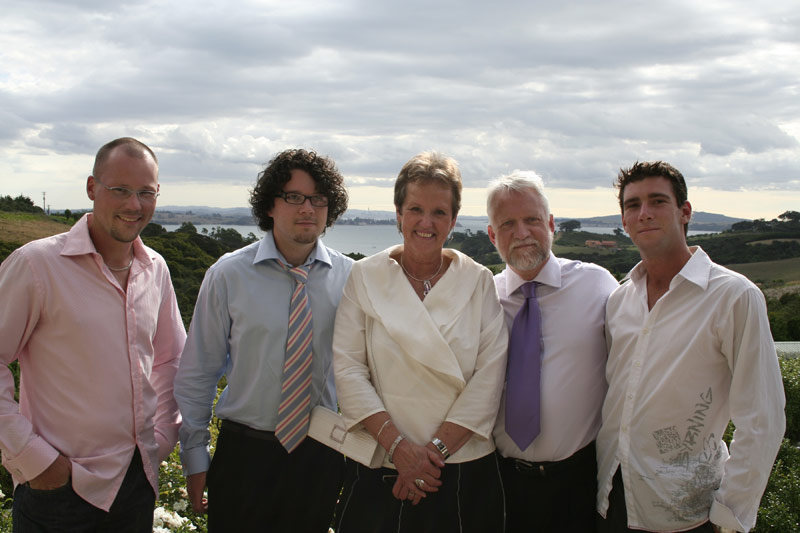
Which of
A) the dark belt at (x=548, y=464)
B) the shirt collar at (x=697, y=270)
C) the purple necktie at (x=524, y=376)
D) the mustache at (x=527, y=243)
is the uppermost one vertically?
the mustache at (x=527, y=243)

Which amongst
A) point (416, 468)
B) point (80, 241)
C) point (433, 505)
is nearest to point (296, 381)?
point (416, 468)

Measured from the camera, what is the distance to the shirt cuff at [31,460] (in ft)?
9.50

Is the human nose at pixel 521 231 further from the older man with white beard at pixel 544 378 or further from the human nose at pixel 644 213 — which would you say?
the human nose at pixel 644 213

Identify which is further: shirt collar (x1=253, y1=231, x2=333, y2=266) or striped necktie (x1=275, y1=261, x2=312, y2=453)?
shirt collar (x1=253, y1=231, x2=333, y2=266)

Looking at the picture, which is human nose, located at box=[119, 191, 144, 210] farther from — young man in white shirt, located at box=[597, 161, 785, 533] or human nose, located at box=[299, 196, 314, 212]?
young man in white shirt, located at box=[597, 161, 785, 533]

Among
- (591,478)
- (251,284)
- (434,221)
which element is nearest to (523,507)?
(591,478)

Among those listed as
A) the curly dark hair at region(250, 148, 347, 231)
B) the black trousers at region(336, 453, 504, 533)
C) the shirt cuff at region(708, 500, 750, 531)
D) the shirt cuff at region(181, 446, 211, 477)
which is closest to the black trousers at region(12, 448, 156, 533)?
the shirt cuff at region(181, 446, 211, 477)

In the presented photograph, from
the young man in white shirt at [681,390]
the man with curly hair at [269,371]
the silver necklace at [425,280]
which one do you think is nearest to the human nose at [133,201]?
the man with curly hair at [269,371]

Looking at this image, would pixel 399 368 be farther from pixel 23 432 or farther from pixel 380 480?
pixel 23 432

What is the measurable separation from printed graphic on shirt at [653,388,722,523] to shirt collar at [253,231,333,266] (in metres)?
2.19

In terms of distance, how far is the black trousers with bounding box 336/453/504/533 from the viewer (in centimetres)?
309

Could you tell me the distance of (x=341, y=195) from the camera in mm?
3871

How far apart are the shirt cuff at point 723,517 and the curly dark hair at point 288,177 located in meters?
2.73

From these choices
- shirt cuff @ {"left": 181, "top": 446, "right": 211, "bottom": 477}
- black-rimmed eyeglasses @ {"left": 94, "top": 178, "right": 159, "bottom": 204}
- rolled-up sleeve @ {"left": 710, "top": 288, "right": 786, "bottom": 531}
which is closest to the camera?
rolled-up sleeve @ {"left": 710, "top": 288, "right": 786, "bottom": 531}
